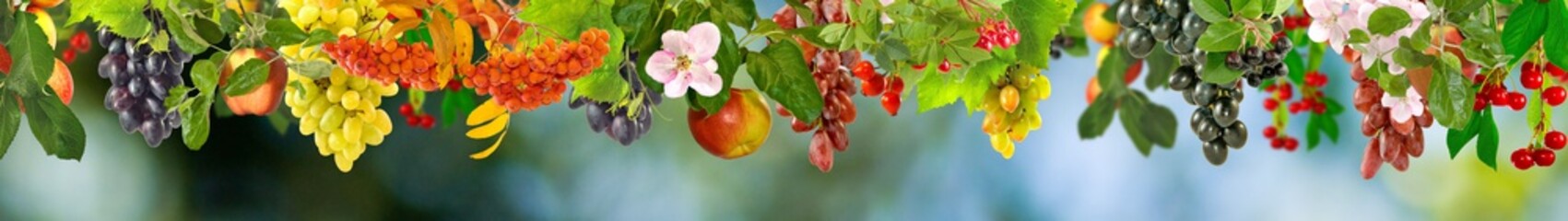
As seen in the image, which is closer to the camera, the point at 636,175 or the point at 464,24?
the point at 464,24

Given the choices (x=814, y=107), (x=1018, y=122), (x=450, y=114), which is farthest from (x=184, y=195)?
(x=814, y=107)

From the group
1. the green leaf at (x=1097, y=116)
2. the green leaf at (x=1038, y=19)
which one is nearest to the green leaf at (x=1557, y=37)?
the green leaf at (x=1038, y=19)

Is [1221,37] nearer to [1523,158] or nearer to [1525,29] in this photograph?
[1525,29]

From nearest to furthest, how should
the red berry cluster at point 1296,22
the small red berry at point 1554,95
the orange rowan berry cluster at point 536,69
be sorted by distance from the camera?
the orange rowan berry cluster at point 536,69
the small red berry at point 1554,95
the red berry cluster at point 1296,22

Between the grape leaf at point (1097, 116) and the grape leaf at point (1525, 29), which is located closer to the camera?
the grape leaf at point (1525, 29)

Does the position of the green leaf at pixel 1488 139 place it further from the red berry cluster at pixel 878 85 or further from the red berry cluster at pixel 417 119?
the red berry cluster at pixel 417 119

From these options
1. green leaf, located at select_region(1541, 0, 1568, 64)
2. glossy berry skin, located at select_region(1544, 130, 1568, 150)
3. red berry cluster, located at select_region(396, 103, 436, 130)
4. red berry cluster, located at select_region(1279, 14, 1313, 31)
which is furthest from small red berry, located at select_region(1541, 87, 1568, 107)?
red berry cluster, located at select_region(396, 103, 436, 130)

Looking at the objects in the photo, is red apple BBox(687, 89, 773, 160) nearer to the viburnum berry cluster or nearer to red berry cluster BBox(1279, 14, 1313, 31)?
the viburnum berry cluster

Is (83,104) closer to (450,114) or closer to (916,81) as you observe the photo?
(450,114)
